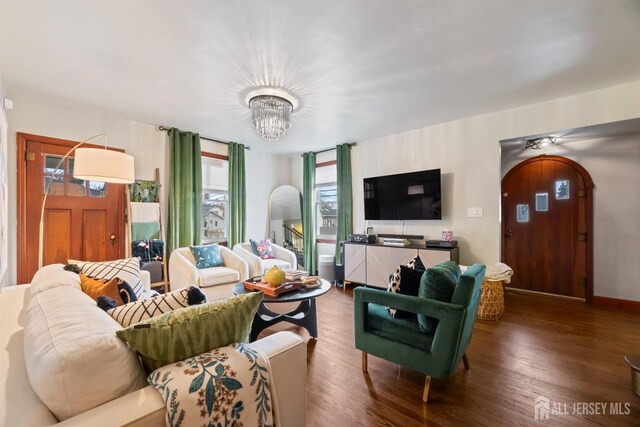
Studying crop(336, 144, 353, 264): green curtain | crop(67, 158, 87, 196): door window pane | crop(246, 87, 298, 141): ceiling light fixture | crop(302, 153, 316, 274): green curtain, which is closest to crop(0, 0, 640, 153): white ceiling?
crop(246, 87, 298, 141): ceiling light fixture

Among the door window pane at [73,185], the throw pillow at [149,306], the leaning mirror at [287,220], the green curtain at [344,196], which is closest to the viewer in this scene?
the throw pillow at [149,306]

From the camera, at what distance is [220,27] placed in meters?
1.83

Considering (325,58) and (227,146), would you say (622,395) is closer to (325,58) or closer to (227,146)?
(325,58)

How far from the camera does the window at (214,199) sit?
177 inches

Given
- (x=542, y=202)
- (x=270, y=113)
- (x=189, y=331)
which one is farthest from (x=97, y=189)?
(x=542, y=202)

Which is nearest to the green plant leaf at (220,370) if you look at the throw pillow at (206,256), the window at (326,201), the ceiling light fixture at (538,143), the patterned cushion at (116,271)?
the patterned cushion at (116,271)

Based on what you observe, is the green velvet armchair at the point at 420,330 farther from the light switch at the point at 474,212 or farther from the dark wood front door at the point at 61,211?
the dark wood front door at the point at 61,211

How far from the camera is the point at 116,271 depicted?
211 centimetres

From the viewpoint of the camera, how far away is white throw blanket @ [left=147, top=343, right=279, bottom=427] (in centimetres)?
79

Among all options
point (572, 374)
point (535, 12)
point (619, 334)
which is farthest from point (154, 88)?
point (619, 334)

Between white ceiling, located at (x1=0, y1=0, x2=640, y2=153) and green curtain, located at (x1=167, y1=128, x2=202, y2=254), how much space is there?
33.0 inches

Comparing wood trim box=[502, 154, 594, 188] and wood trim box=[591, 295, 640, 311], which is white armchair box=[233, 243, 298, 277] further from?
wood trim box=[591, 295, 640, 311]

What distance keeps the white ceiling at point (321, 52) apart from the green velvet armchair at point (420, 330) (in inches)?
66.4

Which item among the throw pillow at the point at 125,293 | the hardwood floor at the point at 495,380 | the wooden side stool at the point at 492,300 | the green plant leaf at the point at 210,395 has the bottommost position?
the hardwood floor at the point at 495,380
